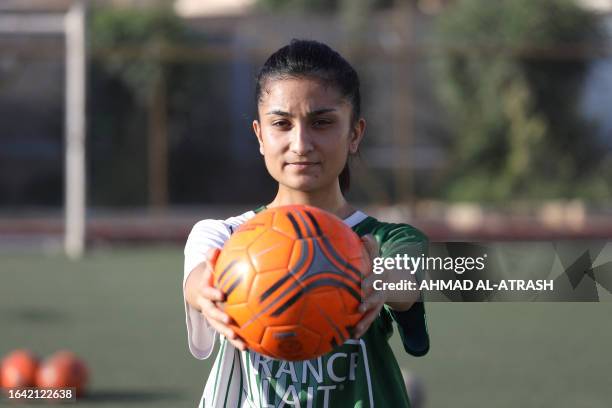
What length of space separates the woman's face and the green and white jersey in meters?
0.19

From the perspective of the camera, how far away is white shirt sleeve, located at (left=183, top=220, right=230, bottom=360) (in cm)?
289

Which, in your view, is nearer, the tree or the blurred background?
the blurred background

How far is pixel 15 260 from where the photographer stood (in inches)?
585

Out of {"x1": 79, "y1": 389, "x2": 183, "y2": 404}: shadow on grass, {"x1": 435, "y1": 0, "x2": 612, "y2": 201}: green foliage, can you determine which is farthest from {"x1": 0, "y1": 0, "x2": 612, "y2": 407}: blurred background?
{"x1": 79, "y1": 389, "x2": 183, "y2": 404}: shadow on grass

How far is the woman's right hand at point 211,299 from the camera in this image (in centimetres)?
256

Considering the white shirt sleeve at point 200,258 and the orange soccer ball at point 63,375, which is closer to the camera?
the white shirt sleeve at point 200,258

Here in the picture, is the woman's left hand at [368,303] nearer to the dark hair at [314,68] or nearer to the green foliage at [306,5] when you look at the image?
the dark hair at [314,68]

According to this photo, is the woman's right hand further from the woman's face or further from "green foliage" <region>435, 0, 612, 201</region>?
"green foliage" <region>435, 0, 612, 201</region>

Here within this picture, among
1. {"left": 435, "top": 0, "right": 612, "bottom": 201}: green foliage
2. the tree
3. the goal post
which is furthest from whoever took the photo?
{"left": 435, "top": 0, "right": 612, "bottom": 201}: green foliage

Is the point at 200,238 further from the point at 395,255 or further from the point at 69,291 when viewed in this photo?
the point at 69,291

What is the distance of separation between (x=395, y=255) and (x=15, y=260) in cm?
1272

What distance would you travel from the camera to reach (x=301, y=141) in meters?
2.82

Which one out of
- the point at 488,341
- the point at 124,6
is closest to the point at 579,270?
the point at 488,341

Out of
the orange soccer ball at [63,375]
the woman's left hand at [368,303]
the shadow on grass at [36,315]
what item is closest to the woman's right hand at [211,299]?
the woman's left hand at [368,303]
